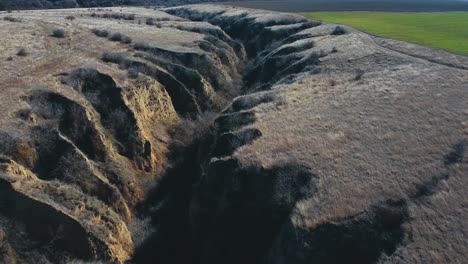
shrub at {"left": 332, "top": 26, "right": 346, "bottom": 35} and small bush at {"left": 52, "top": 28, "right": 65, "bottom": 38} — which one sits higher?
small bush at {"left": 52, "top": 28, "right": 65, "bottom": 38}

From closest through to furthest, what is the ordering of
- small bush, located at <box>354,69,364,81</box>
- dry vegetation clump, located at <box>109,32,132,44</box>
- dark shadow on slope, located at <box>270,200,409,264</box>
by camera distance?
dark shadow on slope, located at <box>270,200,409,264</box>, small bush, located at <box>354,69,364,81</box>, dry vegetation clump, located at <box>109,32,132,44</box>

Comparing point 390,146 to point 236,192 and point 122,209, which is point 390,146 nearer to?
point 236,192

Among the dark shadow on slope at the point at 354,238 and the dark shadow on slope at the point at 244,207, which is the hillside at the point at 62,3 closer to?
the dark shadow on slope at the point at 244,207

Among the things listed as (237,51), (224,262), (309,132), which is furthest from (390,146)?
(237,51)

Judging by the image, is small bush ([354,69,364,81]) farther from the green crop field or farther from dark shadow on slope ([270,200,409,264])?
the green crop field

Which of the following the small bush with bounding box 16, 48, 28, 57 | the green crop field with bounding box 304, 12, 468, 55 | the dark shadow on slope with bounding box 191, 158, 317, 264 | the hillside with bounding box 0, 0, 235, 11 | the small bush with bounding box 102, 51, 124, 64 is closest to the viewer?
the dark shadow on slope with bounding box 191, 158, 317, 264

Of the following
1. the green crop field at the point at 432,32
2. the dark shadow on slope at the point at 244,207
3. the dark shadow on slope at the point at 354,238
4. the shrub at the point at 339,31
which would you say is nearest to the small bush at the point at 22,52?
the dark shadow on slope at the point at 244,207

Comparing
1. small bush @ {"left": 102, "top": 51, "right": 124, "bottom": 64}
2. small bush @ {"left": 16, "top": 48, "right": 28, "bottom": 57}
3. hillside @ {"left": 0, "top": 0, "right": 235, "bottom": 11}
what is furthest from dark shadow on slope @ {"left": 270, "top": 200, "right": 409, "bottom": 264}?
hillside @ {"left": 0, "top": 0, "right": 235, "bottom": 11}

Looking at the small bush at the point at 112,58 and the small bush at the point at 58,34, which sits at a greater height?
the small bush at the point at 58,34

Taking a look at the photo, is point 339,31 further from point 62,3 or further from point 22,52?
point 62,3

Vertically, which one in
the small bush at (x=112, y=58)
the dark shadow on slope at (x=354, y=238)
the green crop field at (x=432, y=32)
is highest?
the small bush at (x=112, y=58)
